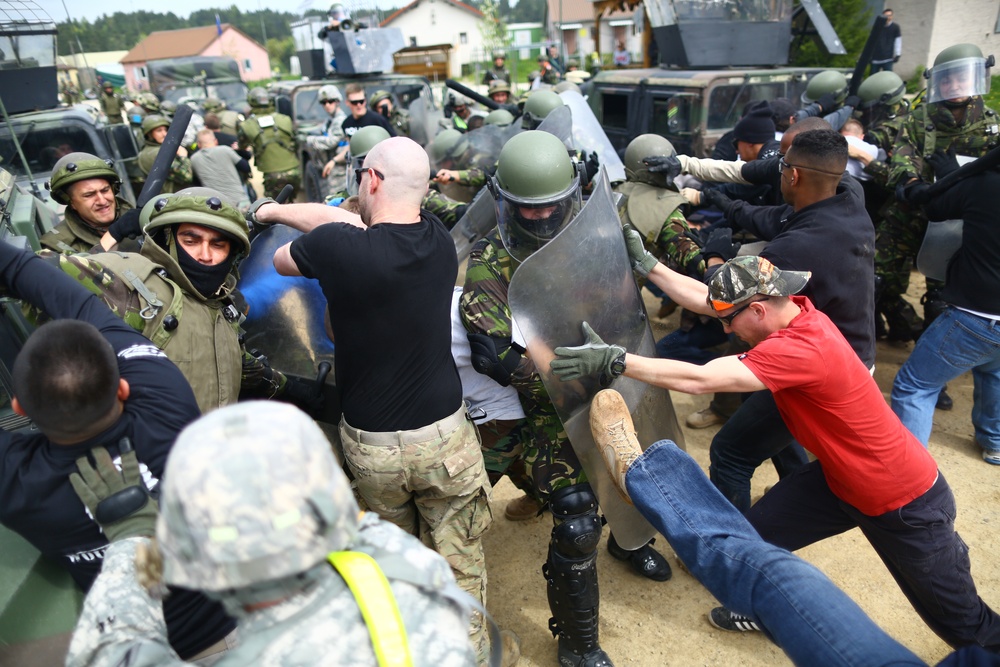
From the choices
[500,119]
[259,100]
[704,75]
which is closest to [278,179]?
[259,100]

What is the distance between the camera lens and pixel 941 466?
12.9 ft

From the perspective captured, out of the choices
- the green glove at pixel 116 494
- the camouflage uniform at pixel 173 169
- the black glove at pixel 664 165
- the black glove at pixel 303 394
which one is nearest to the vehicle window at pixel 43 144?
the camouflage uniform at pixel 173 169

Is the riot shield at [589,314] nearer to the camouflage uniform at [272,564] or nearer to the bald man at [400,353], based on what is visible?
the bald man at [400,353]

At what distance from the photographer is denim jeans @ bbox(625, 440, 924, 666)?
59.7 inches

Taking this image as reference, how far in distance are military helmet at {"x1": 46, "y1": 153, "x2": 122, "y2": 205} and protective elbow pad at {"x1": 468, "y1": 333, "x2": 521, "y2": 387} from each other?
230 cm

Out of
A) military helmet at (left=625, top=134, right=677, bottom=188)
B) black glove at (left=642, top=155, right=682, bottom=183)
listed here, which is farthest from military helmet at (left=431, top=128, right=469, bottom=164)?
black glove at (left=642, top=155, right=682, bottom=183)

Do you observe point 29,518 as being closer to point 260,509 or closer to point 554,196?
point 260,509

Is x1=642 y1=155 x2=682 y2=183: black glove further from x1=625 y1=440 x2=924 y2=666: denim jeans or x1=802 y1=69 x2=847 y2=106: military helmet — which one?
x1=802 y1=69 x2=847 y2=106: military helmet

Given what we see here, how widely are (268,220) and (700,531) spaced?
182cm

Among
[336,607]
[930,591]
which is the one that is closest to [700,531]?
[930,591]

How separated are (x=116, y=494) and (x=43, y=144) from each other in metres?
5.84

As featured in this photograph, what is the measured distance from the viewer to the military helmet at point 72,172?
11.0 ft

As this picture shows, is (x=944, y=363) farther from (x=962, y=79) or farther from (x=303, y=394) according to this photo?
(x=303, y=394)

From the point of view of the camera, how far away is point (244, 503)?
970 mm
